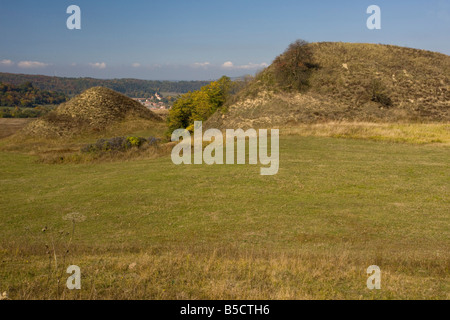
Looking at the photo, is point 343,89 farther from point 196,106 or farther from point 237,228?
point 237,228

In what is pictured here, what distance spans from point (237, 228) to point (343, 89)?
1843 inches

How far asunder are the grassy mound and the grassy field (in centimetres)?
2318

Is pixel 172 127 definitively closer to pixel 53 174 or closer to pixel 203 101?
pixel 203 101

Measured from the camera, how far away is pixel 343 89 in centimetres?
5391

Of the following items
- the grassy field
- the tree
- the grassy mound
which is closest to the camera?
the grassy field

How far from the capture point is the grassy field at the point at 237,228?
7.32m

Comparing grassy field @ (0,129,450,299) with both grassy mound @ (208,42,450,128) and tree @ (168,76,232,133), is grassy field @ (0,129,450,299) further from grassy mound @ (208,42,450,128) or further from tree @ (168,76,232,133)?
tree @ (168,76,232,133)

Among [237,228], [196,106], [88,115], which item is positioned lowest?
[237,228]

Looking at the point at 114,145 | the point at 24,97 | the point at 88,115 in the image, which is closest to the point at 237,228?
the point at 114,145

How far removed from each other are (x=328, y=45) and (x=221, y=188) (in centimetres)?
5805

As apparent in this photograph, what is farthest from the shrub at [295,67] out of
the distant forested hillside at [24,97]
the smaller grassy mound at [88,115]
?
the distant forested hillside at [24,97]

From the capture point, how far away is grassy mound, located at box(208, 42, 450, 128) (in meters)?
48.5

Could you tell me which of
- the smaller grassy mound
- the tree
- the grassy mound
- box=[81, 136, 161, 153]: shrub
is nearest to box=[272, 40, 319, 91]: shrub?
the grassy mound
